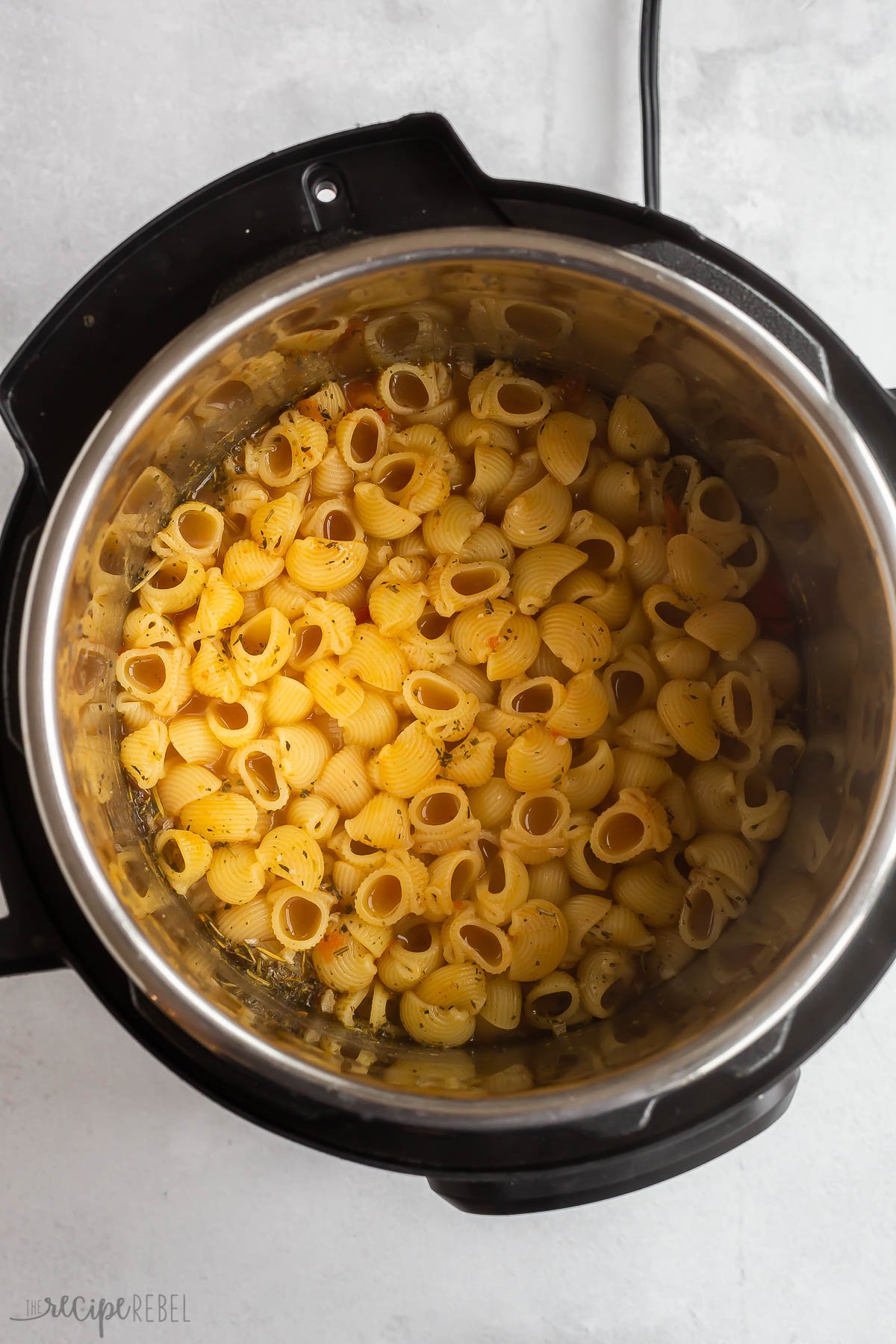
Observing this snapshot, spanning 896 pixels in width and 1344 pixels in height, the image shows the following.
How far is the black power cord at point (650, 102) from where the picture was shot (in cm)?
86

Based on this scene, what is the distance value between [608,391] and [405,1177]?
2.32ft

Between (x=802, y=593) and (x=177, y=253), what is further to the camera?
(x=802, y=593)

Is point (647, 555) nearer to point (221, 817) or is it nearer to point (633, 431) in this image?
point (633, 431)

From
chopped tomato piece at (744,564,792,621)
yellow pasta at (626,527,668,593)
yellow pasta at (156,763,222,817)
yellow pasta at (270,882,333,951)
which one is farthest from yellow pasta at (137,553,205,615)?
chopped tomato piece at (744,564,792,621)

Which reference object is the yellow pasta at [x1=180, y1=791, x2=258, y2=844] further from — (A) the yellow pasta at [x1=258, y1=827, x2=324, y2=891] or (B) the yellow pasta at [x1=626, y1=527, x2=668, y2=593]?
(B) the yellow pasta at [x1=626, y1=527, x2=668, y2=593]

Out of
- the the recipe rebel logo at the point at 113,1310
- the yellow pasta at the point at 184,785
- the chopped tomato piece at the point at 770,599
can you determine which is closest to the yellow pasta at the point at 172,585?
the yellow pasta at the point at 184,785

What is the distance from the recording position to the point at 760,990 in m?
0.65

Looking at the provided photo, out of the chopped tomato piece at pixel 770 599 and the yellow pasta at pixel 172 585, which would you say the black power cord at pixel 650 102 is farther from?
the yellow pasta at pixel 172 585

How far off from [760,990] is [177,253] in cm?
61

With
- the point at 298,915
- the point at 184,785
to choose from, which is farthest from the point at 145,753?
the point at 298,915

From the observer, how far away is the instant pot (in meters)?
0.63

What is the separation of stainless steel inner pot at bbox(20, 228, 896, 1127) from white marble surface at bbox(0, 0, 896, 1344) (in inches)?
8.1

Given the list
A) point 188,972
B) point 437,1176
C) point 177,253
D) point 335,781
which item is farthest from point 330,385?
point 437,1176

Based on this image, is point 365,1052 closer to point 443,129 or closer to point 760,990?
point 760,990
